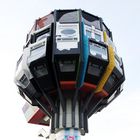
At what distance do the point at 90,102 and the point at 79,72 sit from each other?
5.36 meters

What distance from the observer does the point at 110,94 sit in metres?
37.2

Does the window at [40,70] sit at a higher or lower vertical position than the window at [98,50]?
lower

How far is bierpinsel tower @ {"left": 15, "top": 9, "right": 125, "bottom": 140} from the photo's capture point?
3259 cm

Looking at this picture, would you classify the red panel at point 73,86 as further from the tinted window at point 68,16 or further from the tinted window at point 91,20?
the tinted window at point 68,16

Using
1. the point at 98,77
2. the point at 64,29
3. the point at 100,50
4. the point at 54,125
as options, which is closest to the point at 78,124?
the point at 54,125

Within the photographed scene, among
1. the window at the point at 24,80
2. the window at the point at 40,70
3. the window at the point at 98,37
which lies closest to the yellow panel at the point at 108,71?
the window at the point at 98,37

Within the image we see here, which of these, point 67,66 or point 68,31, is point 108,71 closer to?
point 67,66

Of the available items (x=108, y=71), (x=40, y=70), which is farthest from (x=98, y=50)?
(x=40, y=70)

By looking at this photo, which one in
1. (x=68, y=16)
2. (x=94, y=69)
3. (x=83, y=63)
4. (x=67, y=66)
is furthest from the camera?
(x=68, y=16)

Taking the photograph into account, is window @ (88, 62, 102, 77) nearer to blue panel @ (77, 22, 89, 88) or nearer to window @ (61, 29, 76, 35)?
blue panel @ (77, 22, 89, 88)

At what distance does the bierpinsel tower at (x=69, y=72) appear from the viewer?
32.6 metres

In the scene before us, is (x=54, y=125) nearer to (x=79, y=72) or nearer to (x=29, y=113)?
(x=79, y=72)

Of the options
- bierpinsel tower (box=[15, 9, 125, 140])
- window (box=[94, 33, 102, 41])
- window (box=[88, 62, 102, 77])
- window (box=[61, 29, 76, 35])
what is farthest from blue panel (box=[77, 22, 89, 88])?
window (box=[94, 33, 102, 41])

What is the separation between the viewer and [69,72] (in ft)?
107
